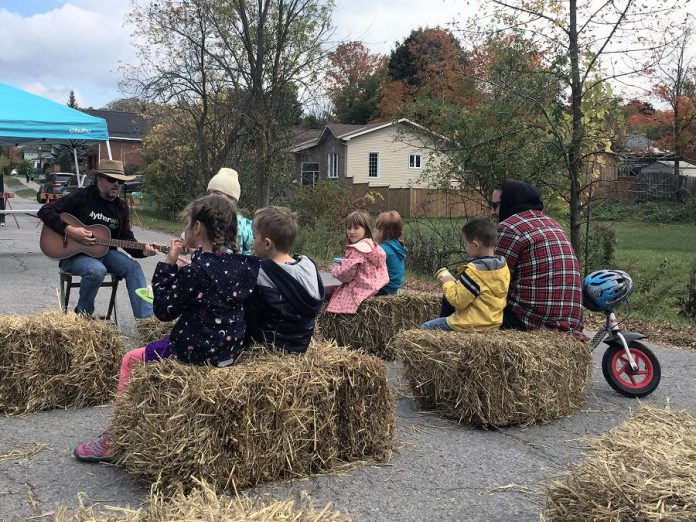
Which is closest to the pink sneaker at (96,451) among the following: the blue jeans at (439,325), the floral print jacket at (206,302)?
the floral print jacket at (206,302)

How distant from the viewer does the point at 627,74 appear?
30.6 ft

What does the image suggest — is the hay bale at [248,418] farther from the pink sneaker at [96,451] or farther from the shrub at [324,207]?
the shrub at [324,207]

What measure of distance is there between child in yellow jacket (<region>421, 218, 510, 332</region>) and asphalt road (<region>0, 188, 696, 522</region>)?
2.60 feet

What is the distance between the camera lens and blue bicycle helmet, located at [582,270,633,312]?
5359 millimetres

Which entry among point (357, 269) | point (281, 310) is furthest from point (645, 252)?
point (281, 310)

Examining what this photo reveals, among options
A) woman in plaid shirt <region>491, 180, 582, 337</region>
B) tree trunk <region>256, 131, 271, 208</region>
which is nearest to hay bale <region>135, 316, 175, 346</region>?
woman in plaid shirt <region>491, 180, 582, 337</region>

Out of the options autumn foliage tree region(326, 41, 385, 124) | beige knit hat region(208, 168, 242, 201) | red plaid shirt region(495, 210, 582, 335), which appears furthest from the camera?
autumn foliage tree region(326, 41, 385, 124)

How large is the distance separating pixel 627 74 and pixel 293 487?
26.6 ft

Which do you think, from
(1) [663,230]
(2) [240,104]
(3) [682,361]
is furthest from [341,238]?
(1) [663,230]

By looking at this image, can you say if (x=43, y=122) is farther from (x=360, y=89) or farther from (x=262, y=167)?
(x=360, y=89)

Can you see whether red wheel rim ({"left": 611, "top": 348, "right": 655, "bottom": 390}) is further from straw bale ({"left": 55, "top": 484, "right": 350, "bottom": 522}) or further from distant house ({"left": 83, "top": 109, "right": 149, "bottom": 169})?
distant house ({"left": 83, "top": 109, "right": 149, "bottom": 169})

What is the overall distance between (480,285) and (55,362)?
3.07 metres

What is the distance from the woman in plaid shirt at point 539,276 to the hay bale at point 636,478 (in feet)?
7.36

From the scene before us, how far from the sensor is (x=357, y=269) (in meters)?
6.53
